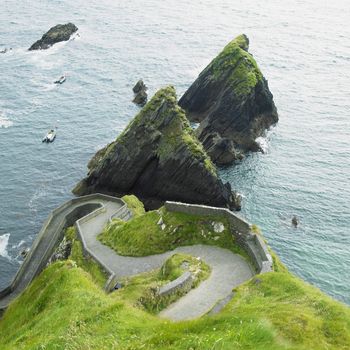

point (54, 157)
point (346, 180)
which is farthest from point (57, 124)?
point (346, 180)

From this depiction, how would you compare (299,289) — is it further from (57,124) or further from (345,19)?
(345,19)

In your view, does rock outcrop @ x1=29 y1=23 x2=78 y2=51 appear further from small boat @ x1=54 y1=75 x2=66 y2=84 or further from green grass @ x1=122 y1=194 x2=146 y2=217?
green grass @ x1=122 y1=194 x2=146 y2=217

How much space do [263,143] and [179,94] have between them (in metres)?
28.2

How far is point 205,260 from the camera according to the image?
42281mm

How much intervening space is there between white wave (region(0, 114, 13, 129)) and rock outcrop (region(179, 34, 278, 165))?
34.8 metres

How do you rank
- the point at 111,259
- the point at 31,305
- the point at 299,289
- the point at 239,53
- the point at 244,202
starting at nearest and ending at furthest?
1. the point at 299,289
2. the point at 31,305
3. the point at 111,259
4. the point at 244,202
5. the point at 239,53

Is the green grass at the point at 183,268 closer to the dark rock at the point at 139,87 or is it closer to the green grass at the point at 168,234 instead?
the green grass at the point at 168,234

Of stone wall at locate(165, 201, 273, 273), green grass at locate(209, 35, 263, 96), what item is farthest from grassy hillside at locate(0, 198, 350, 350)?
green grass at locate(209, 35, 263, 96)

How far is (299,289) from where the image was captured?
31.0 meters

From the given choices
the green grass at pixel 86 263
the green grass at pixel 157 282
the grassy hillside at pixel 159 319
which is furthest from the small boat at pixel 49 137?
the grassy hillside at pixel 159 319

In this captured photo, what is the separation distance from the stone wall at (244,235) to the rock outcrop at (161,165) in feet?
71.7

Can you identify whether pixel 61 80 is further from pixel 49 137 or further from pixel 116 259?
pixel 116 259

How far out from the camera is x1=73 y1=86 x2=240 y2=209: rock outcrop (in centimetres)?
6962

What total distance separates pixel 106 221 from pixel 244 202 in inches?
941
